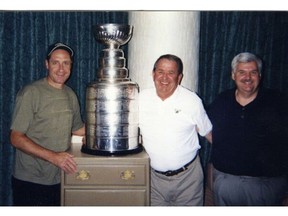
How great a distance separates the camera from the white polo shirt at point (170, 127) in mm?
1780

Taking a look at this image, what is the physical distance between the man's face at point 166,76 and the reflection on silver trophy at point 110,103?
0.18 m

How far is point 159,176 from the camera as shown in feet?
5.98

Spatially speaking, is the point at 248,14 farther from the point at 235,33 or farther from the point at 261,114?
the point at 261,114

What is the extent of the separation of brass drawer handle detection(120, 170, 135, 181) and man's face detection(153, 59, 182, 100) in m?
0.50

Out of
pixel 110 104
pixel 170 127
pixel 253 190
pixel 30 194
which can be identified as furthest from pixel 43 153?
pixel 253 190

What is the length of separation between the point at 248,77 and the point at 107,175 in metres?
0.91

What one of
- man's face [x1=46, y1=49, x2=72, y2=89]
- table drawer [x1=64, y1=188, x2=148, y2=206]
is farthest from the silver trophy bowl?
table drawer [x1=64, y1=188, x2=148, y2=206]

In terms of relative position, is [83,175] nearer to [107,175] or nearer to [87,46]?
[107,175]

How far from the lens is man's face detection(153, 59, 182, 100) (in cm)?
174

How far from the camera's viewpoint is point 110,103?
161cm

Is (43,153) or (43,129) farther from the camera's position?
(43,129)

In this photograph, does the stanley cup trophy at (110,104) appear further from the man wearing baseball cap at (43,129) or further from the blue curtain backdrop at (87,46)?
the blue curtain backdrop at (87,46)

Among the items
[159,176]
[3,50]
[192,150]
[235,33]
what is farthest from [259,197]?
[3,50]

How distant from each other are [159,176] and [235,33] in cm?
113
